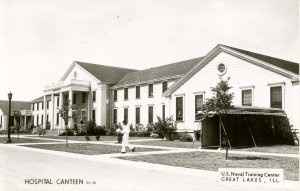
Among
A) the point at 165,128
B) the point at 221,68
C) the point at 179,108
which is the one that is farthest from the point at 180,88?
the point at 221,68

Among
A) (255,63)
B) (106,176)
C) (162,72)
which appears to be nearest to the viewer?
(106,176)

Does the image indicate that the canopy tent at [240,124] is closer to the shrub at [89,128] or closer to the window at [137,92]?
the window at [137,92]

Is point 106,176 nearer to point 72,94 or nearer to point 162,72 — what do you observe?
point 162,72

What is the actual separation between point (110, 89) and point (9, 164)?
93.2 feet

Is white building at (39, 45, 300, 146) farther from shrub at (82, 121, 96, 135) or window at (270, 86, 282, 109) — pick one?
shrub at (82, 121, 96, 135)

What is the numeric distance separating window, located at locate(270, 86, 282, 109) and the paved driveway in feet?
40.1

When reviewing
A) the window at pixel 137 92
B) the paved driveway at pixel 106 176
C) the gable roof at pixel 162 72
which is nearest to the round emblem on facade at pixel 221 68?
the gable roof at pixel 162 72

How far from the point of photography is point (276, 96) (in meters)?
21.9

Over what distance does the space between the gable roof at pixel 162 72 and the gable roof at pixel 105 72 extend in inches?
44.9

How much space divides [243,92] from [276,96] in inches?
93.4

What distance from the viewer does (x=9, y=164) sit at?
12164mm

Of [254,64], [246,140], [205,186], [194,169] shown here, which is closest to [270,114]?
[246,140]

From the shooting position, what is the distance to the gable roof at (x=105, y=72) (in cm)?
4097

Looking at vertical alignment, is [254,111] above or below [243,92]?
below
